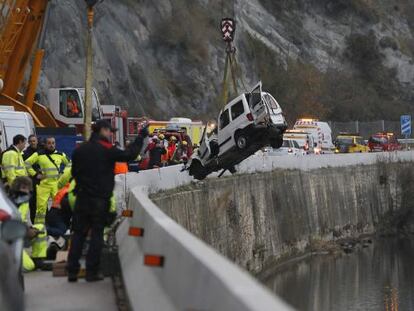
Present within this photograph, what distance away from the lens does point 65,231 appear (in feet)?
50.0

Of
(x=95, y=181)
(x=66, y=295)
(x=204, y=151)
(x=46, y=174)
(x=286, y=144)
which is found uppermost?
(x=286, y=144)

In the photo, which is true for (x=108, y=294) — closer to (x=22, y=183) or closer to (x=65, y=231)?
(x=22, y=183)

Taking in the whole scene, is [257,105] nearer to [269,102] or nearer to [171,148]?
[269,102]

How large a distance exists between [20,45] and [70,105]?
2.51 m

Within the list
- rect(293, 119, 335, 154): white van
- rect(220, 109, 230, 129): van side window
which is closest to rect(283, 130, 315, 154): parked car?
rect(293, 119, 335, 154): white van

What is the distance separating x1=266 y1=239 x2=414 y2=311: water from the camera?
35281mm

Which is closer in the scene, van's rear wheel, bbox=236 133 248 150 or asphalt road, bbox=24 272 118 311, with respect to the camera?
asphalt road, bbox=24 272 118 311

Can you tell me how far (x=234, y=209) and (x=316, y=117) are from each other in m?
50.5

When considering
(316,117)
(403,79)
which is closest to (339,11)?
(403,79)

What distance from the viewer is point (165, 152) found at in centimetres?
3419

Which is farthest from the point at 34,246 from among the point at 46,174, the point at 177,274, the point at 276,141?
the point at 276,141

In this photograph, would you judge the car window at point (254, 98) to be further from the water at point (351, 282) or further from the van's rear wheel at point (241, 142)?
the water at point (351, 282)

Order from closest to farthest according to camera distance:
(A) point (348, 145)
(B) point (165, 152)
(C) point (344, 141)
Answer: (B) point (165, 152)
(A) point (348, 145)
(C) point (344, 141)

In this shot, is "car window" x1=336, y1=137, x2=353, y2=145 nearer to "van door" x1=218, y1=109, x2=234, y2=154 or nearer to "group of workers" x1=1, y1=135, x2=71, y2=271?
"van door" x1=218, y1=109, x2=234, y2=154
